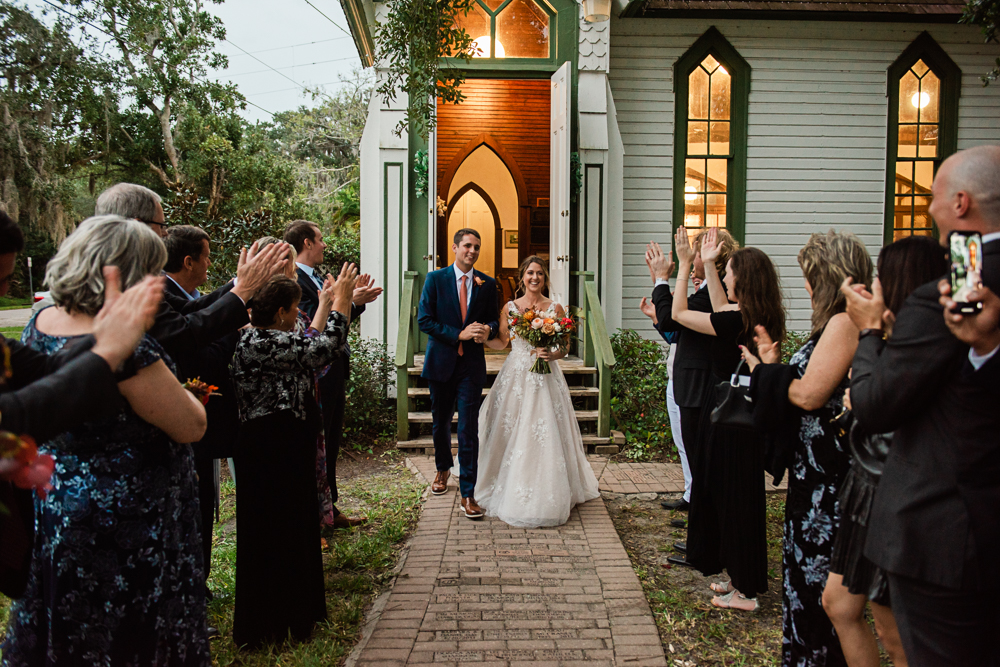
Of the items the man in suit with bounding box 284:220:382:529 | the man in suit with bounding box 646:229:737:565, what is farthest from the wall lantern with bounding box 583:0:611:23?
the man in suit with bounding box 284:220:382:529

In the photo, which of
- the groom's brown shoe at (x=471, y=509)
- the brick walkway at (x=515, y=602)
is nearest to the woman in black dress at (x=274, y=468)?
the brick walkway at (x=515, y=602)

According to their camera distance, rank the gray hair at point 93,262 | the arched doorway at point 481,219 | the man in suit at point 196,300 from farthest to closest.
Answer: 1. the arched doorway at point 481,219
2. the man in suit at point 196,300
3. the gray hair at point 93,262

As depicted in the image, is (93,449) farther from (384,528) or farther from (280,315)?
(384,528)

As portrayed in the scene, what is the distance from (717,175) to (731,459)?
659cm

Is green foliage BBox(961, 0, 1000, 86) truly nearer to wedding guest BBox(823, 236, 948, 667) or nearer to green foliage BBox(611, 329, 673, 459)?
green foliage BBox(611, 329, 673, 459)

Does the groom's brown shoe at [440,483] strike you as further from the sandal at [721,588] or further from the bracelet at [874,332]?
the bracelet at [874,332]

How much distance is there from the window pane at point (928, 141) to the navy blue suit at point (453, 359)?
7435 millimetres

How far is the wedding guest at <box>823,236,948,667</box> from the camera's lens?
2061mm

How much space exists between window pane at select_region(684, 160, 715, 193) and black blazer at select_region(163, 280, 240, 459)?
733cm

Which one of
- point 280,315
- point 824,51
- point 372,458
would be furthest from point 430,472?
point 824,51

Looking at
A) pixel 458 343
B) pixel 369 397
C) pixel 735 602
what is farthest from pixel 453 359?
pixel 735 602

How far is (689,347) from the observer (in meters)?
4.43

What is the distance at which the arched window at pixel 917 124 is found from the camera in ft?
30.1

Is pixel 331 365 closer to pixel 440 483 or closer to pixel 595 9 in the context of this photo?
pixel 440 483
